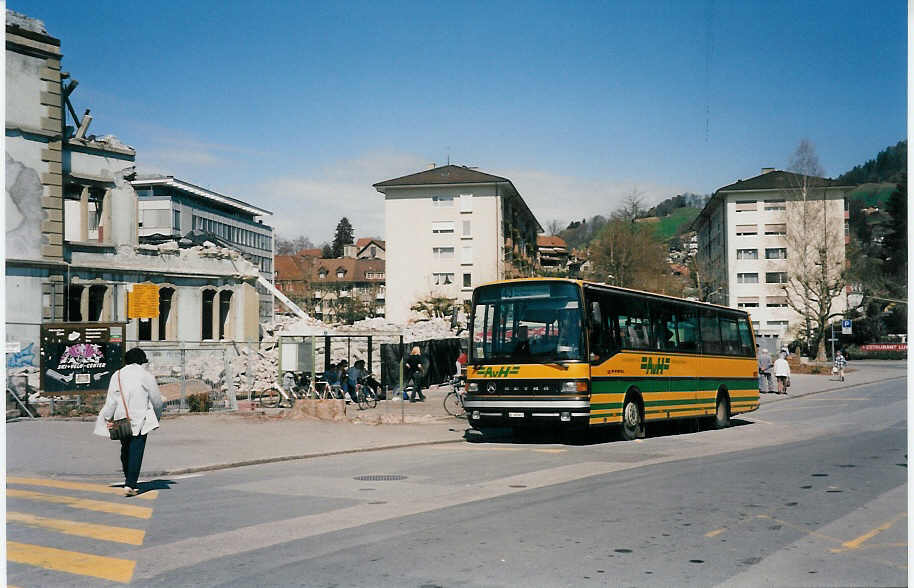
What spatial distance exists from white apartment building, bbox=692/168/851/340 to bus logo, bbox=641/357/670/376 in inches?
1342

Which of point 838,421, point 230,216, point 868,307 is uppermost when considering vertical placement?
point 230,216

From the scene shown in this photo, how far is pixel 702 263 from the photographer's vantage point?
70875 mm

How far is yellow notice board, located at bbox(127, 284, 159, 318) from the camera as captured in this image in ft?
118

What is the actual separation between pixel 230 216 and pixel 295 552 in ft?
313

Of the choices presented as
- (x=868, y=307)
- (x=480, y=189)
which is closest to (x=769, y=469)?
(x=868, y=307)

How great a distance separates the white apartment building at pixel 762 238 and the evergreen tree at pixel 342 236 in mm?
96286

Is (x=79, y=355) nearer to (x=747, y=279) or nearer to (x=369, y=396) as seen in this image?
(x=369, y=396)

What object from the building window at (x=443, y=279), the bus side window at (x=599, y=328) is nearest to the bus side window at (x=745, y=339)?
the bus side window at (x=599, y=328)

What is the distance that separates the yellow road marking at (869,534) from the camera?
25.2 ft

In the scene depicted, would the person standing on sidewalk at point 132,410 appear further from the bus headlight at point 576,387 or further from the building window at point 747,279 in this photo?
the building window at point 747,279

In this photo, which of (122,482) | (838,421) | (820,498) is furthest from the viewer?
(838,421)

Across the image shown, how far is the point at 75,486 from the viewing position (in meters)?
12.2

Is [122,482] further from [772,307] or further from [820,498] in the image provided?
[772,307]

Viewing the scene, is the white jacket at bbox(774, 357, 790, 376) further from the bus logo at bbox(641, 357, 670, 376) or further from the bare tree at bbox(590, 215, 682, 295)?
the bare tree at bbox(590, 215, 682, 295)
